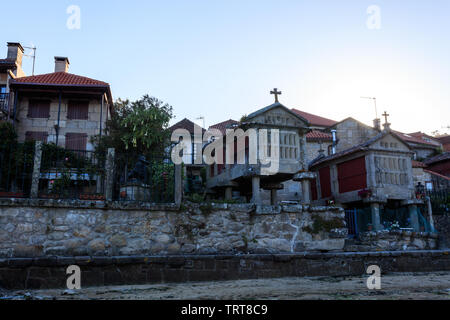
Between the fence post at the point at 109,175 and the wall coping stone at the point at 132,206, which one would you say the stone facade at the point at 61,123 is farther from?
the wall coping stone at the point at 132,206

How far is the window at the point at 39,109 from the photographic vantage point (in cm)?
1906

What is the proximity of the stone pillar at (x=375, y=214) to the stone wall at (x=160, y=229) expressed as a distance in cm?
395

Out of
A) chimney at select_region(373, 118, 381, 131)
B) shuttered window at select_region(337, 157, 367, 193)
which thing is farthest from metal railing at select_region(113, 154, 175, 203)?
chimney at select_region(373, 118, 381, 131)

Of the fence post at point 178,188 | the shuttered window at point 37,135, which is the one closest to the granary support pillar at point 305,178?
the fence post at point 178,188

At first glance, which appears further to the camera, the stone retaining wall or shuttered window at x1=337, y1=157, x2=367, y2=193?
shuttered window at x1=337, y1=157, x2=367, y2=193

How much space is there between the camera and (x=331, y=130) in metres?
21.8

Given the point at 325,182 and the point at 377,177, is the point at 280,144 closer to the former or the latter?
the point at 377,177

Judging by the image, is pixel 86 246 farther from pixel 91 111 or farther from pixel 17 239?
pixel 91 111

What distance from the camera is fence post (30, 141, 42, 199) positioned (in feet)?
22.9

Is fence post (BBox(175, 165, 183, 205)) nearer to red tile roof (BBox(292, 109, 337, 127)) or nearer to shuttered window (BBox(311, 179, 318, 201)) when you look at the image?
shuttered window (BBox(311, 179, 318, 201))

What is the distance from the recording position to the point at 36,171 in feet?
23.5
